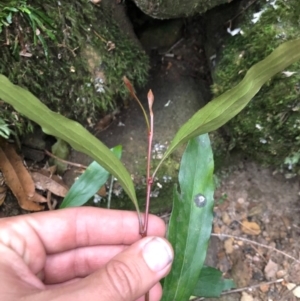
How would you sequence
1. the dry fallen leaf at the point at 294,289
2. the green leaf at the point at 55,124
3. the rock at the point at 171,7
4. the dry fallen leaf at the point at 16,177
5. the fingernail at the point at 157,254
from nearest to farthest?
the green leaf at the point at 55,124, the fingernail at the point at 157,254, the rock at the point at 171,7, the dry fallen leaf at the point at 16,177, the dry fallen leaf at the point at 294,289

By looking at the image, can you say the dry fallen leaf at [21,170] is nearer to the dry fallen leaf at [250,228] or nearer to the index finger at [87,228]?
the index finger at [87,228]

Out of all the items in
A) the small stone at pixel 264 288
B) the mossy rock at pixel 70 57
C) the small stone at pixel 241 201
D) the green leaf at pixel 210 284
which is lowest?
the small stone at pixel 264 288

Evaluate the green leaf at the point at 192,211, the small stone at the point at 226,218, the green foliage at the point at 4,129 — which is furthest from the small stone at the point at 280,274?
the green foliage at the point at 4,129

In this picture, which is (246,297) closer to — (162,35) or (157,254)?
(157,254)

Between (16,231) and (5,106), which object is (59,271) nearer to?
(16,231)

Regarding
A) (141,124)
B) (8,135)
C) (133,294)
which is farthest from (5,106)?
(133,294)

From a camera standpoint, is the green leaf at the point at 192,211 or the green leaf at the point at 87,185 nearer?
the green leaf at the point at 192,211

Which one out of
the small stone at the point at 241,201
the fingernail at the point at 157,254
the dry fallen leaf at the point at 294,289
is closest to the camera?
the fingernail at the point at 157,254
